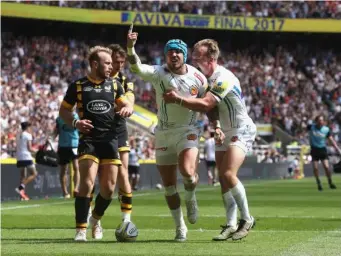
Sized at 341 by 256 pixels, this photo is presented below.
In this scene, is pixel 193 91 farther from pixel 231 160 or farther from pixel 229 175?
pixel 229 175

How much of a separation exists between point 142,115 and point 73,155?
947 inches

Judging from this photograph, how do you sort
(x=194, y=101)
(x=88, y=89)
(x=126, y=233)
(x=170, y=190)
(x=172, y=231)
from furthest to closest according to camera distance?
(x=172, y=231), (x=170, y=190), (x=126, y=233), (x=88, y=89), (x=194, y=101)

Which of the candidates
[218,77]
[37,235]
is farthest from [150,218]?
[218,77]

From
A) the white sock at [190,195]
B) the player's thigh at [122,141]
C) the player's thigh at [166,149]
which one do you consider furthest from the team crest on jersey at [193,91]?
the player's thigh at [122,141]

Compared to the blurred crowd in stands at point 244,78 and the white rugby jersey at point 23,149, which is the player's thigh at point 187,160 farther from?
the blurred crowd in stands at point 244,78

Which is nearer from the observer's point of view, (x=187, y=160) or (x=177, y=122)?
(x=187, y=160)

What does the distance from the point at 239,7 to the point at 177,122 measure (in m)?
48.4

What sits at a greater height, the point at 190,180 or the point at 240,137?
the point at 240,137

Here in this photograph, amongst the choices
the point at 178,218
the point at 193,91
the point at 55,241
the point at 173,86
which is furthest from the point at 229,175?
the point at 55,241

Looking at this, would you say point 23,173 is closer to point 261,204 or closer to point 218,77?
point 261,204

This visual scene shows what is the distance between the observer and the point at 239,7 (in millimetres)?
59562

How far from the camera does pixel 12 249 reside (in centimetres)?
1052

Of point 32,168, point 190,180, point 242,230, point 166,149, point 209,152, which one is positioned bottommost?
point 209,152

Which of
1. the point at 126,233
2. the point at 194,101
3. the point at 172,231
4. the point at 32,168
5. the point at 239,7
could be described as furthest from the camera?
the point at 239,7
